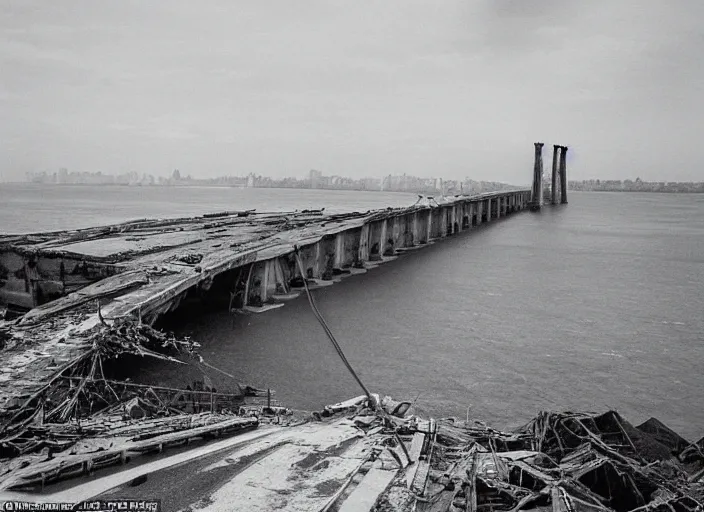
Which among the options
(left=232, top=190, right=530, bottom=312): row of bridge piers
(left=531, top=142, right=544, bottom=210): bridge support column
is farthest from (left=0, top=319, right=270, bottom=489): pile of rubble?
(left=531, top=142, right=544, bottom=210): bridge support column

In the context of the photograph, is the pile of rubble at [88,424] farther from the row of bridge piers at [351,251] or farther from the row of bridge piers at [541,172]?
the row of bridge piers at [541,172]

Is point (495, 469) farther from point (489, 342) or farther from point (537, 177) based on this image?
point (537, 177)

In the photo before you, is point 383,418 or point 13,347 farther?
point 13,347

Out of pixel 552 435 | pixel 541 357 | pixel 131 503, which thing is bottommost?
pixel 541 357

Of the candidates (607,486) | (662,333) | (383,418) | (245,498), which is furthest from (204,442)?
(662,333)

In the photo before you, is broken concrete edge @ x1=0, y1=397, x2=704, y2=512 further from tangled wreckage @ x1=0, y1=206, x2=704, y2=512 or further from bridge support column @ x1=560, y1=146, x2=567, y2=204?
bridge support column @ x1=560, y1=146, x2=567, y2=204

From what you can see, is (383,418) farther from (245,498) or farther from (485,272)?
(485,272)
